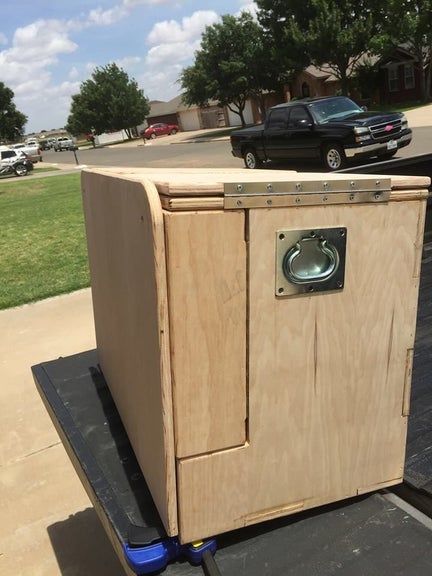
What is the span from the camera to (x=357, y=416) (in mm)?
1643

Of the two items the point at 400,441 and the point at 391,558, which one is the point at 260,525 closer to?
the point at 391,558

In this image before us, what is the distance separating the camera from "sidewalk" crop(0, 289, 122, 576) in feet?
9.09

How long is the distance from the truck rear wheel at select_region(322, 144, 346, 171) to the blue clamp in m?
12.2

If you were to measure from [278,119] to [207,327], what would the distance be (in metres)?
14.4

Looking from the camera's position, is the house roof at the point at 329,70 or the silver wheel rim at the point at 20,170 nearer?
the silver wheel rim at the point at 20,170

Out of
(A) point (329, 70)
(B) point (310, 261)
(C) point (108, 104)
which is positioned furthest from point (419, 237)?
(C) point (108, 104)

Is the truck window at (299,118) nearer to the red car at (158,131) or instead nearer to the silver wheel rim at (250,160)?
the silver wheel rim at (250,160)

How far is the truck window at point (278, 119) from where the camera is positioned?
14.8 metres

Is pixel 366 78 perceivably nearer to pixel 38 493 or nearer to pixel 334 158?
pixel 334 158

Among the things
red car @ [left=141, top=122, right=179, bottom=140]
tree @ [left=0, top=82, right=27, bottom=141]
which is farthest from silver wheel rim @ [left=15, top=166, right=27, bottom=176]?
tree @ [left=0, top=82, right=27, bottom=141]

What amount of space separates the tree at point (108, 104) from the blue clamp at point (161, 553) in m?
69.4

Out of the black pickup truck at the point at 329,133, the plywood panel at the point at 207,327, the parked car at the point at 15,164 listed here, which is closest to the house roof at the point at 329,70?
the parked car at the point at 15,164

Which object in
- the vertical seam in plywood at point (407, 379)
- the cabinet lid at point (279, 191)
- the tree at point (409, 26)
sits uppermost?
the tree at point (409, 26)

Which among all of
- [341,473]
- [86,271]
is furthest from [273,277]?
[86,271]
